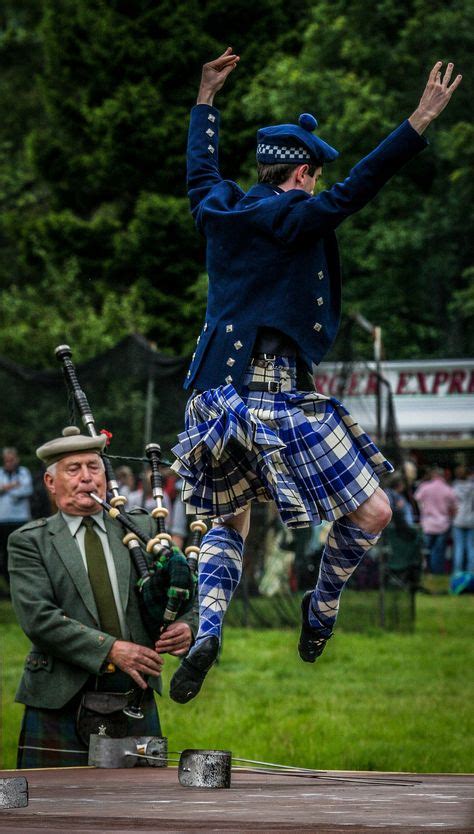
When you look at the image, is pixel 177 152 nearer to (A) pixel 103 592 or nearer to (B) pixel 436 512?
(B) pixel 436 512

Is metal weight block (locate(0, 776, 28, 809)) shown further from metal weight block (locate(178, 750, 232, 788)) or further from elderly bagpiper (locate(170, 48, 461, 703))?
elderly bagpiper (locate(170, 48, 461, 703))

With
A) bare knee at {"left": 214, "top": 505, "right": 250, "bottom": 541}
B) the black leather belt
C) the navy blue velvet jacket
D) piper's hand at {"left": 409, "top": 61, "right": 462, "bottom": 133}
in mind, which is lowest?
bare knee at {"left": 214, "top": 505, "right": 250, "bottom": 541}

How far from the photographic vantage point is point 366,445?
5.07 m

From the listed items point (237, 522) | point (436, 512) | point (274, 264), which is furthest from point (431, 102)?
point (436, 512)

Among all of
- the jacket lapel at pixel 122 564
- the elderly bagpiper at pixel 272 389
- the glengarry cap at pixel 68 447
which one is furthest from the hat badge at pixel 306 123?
the jacket lapel at pixel 122 564

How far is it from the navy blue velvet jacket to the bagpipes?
907 millimetres

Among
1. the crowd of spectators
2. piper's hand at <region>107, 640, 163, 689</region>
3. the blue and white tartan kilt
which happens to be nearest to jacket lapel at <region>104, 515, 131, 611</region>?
piper's hand at <region>107, 640, 163, 689</region>

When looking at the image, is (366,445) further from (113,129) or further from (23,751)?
(113,129)

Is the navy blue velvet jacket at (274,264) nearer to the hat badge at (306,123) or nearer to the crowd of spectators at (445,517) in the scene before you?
the hat badge at (306,123)

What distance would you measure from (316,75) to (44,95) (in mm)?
9967

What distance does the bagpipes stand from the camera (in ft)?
18.9

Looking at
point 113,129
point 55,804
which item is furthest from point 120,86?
point 55,804

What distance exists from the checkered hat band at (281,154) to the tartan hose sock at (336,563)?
114cm

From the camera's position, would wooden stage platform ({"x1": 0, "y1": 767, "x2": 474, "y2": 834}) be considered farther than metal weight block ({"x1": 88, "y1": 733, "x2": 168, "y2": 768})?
No
